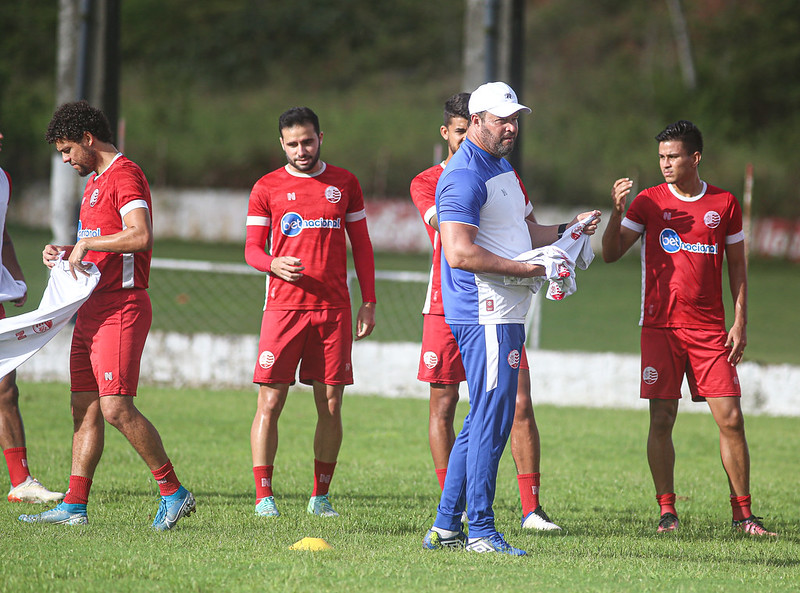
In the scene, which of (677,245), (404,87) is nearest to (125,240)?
(677,245)

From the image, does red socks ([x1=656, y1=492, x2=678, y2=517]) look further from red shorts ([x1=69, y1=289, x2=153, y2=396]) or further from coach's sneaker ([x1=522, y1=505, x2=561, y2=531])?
red shorts ([x1=69, y1=289, x2=153, y2=396])

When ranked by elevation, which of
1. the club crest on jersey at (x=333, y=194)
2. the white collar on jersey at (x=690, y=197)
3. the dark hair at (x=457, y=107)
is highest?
the dark hair at (x=457, y=107)

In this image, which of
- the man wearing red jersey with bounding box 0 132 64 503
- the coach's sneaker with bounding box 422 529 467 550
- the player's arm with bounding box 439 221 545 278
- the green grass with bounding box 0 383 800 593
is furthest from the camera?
the man wearing red jersey with bounding box 0 132 64 503

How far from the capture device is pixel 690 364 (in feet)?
21.3

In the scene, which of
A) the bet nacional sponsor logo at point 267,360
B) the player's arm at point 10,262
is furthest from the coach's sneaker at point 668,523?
the player's arm at point 10,262

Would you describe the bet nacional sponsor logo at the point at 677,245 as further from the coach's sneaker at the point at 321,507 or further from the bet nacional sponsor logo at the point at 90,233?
the bet nacional sponsor logo at the point at 90,233

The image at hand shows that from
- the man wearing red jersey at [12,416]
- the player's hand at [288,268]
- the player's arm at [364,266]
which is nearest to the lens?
the player's hand at [288,268]

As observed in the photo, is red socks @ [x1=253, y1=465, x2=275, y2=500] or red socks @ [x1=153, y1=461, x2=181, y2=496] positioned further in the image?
red socks @ [x1=253, y1=465, x2=275, y2=500]

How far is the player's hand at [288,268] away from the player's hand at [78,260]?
112 cm

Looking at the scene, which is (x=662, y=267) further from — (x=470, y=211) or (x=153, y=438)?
(x=153, y=438)

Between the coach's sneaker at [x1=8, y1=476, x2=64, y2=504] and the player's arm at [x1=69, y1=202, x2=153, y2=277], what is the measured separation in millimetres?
1696

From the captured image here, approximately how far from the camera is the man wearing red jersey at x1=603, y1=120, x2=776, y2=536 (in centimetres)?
639

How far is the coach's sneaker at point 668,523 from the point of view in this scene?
20.5 ft

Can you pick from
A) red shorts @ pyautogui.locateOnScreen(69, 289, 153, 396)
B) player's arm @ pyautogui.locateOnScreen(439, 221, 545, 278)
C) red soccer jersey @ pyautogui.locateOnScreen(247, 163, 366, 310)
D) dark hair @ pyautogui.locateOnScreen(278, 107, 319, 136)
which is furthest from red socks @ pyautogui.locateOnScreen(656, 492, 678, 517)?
red shorts @ pyautogui.locateOnScreen(69, 289, 153, 396)
